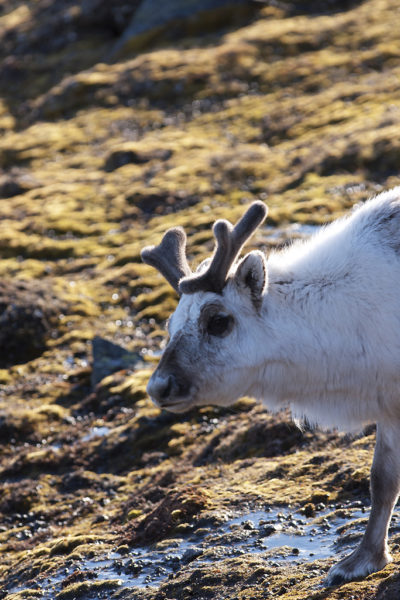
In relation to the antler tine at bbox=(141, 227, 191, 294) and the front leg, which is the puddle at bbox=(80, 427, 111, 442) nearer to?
the antler tine at bbox=(141, 227, 191, 294)

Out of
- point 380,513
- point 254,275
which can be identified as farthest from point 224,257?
point 380,513

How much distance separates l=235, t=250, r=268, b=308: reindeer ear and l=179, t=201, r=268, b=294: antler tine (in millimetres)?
167

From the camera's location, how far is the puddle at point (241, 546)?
9375mm

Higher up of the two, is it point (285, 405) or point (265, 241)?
point (285, 405)

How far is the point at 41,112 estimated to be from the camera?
51031mm

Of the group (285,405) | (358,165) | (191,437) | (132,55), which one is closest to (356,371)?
(285,405)

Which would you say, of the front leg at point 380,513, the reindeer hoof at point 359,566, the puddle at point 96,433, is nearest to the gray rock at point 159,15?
the puddle at point 96,433

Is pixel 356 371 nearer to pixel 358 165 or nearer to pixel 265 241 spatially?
pixel 265 241

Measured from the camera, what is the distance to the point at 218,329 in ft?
25.9

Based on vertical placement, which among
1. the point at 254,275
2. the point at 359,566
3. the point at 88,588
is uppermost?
the point at 254,275

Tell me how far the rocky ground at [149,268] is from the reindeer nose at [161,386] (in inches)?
101

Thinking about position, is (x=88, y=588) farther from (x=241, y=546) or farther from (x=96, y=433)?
(x=96, y=433)

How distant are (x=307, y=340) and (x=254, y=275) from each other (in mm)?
854

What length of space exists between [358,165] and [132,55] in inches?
1204
